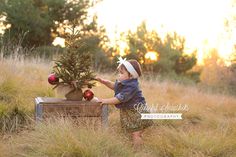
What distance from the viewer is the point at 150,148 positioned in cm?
494

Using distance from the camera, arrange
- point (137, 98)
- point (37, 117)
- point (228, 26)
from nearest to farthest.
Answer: point (37, 117) < point (137, 98) < point (228, 26)

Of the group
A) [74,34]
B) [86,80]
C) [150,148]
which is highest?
[74,34]

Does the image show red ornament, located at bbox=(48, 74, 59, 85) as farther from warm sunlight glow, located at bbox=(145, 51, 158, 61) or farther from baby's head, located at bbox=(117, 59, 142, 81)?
warm sunlight glow, located at bbox=(145, 51, 158, 61)

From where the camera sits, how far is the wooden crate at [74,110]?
4711 mm

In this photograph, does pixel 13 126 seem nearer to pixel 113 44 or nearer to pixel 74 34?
pixel 74 34

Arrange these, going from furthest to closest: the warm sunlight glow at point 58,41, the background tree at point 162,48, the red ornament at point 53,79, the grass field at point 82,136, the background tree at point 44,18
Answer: the background tree at point 162,48, the warm sunlight glow at point 58,41, the background tree at point 44,18, the red ornament at point 53,79, the grass field at point 82,136

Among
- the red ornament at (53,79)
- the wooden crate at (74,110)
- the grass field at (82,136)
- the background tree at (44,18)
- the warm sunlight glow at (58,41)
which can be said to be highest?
the background tree at (44,18)

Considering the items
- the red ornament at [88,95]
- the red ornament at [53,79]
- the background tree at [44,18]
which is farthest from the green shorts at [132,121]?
the background tree at [44,18]

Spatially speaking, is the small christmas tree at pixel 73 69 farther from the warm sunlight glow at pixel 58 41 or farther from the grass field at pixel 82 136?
the warm sunlight glow at pixel 58 41

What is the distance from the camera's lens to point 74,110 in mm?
4789

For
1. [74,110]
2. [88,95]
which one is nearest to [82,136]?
[74,110]

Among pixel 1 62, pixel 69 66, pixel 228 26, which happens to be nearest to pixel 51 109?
pixel 69 66

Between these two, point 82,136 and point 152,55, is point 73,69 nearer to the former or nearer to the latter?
point 82,136

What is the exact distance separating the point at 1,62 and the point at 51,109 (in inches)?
151
